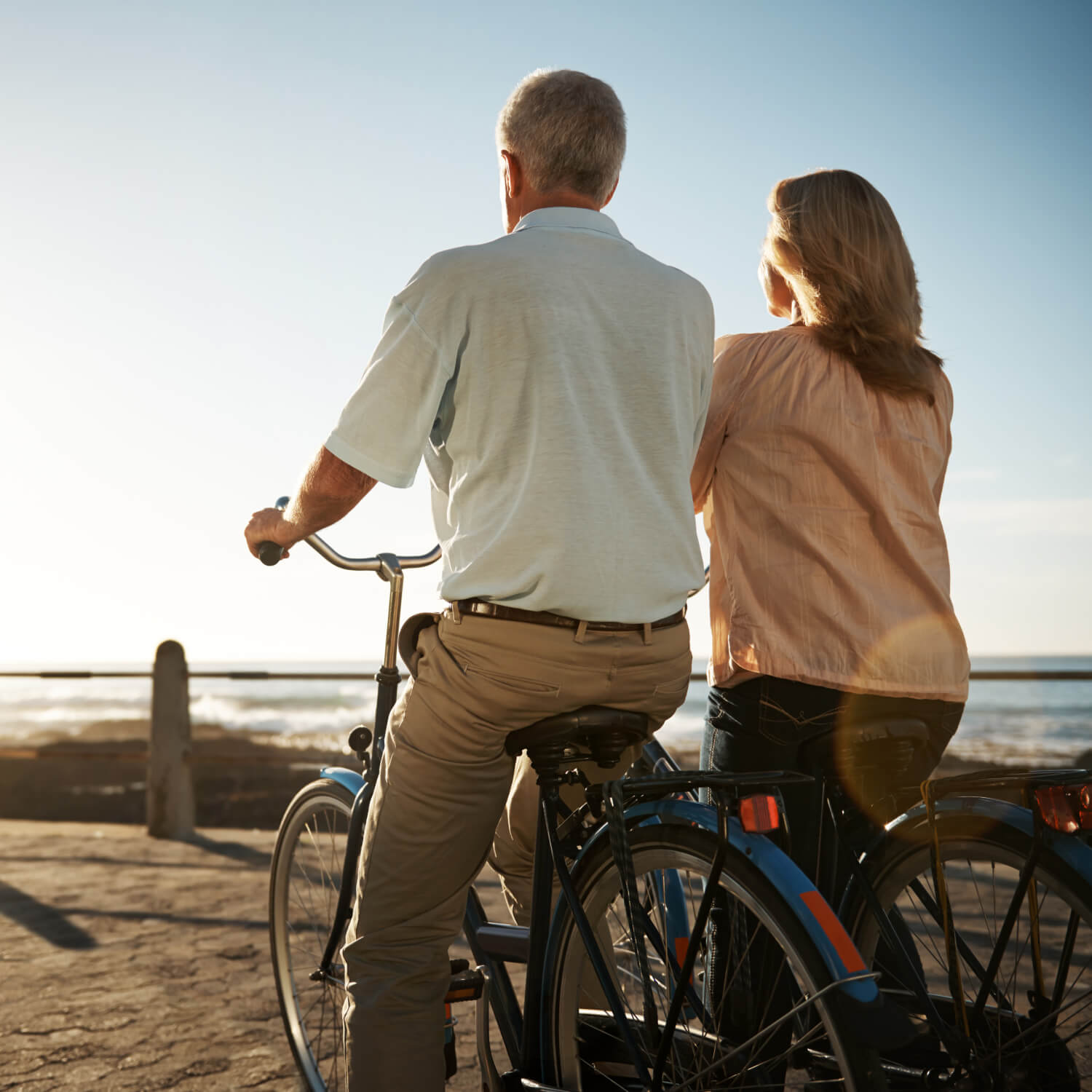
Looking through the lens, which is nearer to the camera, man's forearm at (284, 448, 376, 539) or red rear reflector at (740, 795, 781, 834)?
red rear reflector at (740, 795, 781, 834)

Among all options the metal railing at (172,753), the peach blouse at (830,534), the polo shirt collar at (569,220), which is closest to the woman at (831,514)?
the peach blouse at (830,534)

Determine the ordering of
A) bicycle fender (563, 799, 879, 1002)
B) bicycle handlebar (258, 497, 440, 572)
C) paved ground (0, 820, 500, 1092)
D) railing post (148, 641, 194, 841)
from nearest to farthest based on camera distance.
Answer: bicycle fender (563, 799, 879, 1002) < bicycle handlebar (258, 497, 440, 572) < paved ground (0, 820, 500, 1092) < railing post (148, 641, 194, 841)

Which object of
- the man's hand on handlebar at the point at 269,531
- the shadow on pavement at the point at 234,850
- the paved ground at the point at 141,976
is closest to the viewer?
the man's hand on handlebar at the point at 269,531

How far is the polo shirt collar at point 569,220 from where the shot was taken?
1.85 metres

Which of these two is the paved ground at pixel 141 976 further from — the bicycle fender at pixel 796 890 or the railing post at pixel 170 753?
the bicycle fender at pixel 796 890

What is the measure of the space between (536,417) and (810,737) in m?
0.83

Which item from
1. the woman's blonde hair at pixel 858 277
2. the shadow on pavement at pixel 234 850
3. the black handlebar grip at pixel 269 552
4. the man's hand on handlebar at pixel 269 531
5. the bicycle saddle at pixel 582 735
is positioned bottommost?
the shadow on pavement at pixel 234 850

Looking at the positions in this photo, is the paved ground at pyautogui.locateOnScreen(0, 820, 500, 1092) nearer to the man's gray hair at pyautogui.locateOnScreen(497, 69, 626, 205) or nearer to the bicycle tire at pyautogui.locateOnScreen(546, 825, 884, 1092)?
the bicycle tire at pyautogui.locateOnScreen(546, 825, 884, 1092)

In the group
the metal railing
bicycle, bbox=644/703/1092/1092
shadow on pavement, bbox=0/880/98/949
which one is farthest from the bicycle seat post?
the metal railing

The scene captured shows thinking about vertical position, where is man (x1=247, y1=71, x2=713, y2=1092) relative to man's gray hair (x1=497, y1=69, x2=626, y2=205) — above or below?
below

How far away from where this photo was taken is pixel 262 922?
195 inches

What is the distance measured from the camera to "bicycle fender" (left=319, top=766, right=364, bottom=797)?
256 centimetres

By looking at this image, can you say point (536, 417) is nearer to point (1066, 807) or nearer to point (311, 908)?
point (1066, 807)

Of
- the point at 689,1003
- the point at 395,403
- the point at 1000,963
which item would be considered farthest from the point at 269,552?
the point at 1000,963
